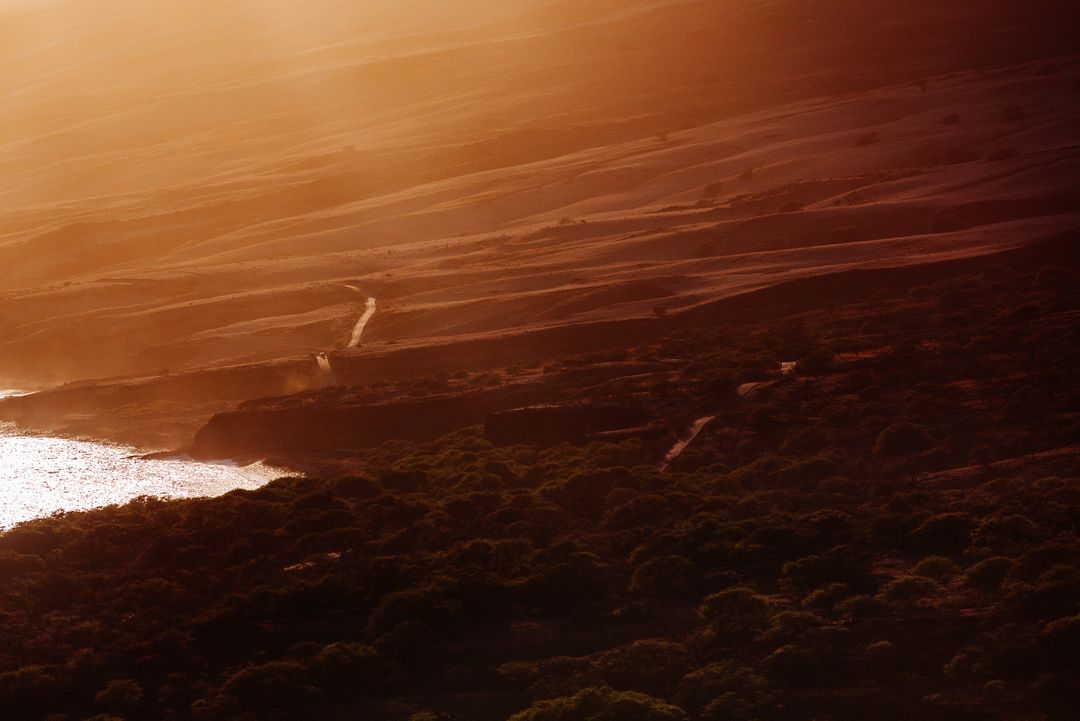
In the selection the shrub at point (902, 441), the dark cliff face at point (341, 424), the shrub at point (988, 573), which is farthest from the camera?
the dark cliff face at point (341, 424)

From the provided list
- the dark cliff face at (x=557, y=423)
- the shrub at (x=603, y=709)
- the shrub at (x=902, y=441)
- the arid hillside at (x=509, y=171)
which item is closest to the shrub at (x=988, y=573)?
the shrub at (x=603, y=709)

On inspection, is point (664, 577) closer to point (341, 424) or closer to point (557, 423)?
point (557, 423)

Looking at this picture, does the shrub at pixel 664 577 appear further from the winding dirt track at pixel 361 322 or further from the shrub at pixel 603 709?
the winding dirt track at pixel 361 322

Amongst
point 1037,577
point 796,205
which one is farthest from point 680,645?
point 796,205

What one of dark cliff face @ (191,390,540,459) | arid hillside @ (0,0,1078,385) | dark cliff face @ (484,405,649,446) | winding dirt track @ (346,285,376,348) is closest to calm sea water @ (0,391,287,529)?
dark cliff face @ (191,390,540,459)

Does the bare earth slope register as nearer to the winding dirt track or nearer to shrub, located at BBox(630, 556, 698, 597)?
the winding dirt track

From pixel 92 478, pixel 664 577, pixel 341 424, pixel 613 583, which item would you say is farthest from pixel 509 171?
pixel 664 577

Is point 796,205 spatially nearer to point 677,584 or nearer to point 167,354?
point 167,354
